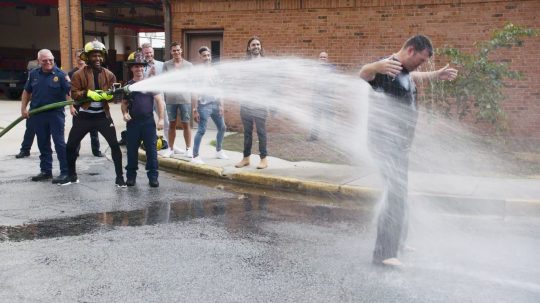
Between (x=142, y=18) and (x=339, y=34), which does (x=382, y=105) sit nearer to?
(x=339, y=34)

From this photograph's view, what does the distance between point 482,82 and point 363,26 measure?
339 centimetres

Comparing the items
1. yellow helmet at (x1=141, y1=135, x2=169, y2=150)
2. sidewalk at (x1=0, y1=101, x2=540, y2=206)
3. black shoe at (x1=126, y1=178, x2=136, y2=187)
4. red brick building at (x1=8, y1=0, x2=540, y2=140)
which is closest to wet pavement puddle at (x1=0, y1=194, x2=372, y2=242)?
sidewalk at (x1=0, y1=101, x2=540, y2=206)

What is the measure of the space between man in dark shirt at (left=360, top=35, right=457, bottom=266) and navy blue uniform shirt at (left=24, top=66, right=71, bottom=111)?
17.0 feet

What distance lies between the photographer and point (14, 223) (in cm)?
589

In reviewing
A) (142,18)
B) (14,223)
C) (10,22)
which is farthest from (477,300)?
(10,22)

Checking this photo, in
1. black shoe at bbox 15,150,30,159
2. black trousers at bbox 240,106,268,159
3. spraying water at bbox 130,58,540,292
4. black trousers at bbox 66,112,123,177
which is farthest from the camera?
black shoe at bbox 15,150,30,159

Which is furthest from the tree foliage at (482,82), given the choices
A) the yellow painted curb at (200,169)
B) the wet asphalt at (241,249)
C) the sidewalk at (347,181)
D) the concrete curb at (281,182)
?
the yellow painted curb at (200,169)

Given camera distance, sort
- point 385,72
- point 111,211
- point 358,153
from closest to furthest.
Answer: point 385,72 < point 111,211 < point 358,153

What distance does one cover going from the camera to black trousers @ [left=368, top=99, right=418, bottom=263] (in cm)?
448

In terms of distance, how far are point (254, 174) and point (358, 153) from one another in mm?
1973

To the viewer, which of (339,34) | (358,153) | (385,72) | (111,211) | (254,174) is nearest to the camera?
(385,72)

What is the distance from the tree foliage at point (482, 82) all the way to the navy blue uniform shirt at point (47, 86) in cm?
582

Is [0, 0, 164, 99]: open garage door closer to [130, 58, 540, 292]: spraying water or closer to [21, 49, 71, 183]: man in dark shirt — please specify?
[130, 58, 540, 292]: spraying water

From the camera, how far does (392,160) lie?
4.54 meters
